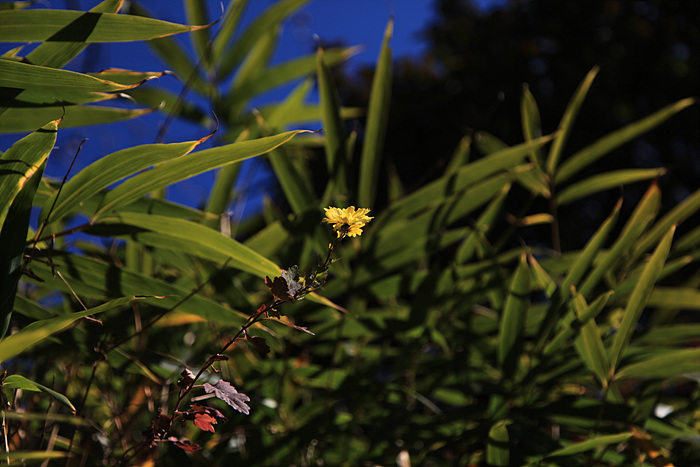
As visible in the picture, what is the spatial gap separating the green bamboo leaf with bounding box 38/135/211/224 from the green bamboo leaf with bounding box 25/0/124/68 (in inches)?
4.2

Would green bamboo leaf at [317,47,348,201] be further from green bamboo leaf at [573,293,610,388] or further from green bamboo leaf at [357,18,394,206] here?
green bamboo leaf at [573,293,610,388]

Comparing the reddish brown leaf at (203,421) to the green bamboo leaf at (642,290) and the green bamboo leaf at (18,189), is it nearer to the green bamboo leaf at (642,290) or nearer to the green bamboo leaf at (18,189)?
the green bamboo leaf at (18,189)

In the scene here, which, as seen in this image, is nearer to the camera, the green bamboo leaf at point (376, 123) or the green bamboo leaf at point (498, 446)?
the green bamboo leaf at point (498, 446)

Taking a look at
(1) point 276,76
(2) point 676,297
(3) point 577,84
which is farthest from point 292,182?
(3) point 577,84

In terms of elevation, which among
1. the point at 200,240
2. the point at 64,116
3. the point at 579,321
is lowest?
the point at 579,321

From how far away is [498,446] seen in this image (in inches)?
20.2

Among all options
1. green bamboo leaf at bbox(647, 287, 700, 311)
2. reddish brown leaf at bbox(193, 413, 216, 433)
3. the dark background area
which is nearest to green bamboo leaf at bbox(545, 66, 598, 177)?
green bamboo leaf at bbox(647, 287, 700, 311)

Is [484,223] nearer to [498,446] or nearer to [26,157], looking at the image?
[498,446]

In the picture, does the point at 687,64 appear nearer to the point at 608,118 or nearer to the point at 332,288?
the point at 608,118

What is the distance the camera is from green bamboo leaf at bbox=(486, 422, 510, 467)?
508mm

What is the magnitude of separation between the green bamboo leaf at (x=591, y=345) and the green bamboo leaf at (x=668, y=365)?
0.02 m

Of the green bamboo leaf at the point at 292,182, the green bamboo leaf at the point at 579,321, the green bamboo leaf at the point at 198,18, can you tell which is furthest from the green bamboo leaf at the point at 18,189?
the green bamboo leaf at the point at 198,18

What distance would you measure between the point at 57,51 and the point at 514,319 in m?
0.54

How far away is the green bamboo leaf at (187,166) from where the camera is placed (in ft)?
1.20
